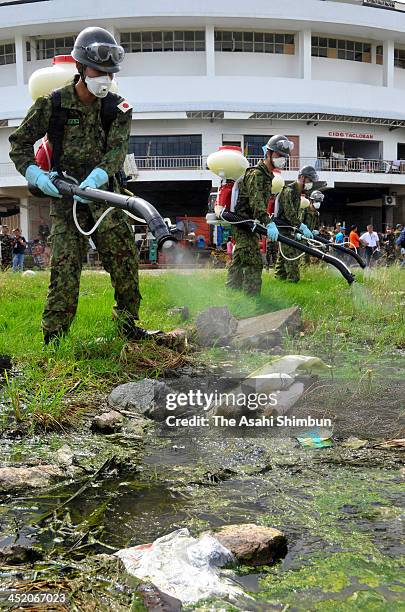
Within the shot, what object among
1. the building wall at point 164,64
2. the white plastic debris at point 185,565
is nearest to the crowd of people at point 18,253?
the building wall at point 164,64

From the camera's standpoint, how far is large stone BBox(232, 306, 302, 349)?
5.62m

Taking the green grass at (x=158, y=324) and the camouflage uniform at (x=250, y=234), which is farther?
the camouflage uniform at (x=250, y=234)

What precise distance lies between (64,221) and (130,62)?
26226 mm

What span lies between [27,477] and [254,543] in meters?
1.02

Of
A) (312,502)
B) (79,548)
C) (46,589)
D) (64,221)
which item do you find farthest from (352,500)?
(64,221)

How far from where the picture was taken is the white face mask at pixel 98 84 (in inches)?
171

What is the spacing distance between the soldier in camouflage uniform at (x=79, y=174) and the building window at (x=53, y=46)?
1091 inches

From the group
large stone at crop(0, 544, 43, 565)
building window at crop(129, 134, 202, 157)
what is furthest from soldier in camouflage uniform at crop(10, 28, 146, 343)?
building window at crop(129, 134, 202, 157)

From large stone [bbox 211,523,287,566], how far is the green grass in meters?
1.67

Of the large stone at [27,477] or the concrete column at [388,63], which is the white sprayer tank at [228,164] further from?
the concrete column at [388,63]

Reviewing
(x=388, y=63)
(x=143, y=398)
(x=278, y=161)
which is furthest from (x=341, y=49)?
(x=143, y=398)

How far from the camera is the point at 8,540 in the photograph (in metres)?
1.98

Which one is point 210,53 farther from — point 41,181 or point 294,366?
point 294,366

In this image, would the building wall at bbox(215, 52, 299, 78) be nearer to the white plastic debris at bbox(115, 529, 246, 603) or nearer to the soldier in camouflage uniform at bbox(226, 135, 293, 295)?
the soldier in camouflage uniform at bbox(226, 135, 293, 295)
